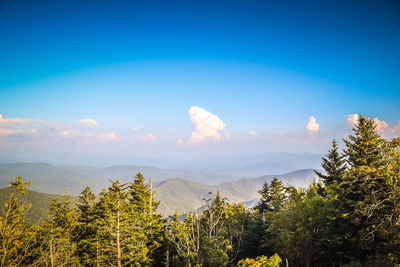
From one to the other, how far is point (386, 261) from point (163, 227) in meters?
20.4

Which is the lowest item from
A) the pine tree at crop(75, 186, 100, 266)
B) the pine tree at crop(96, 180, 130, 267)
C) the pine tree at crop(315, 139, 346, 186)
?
the pine tree at crop(75, 186, 100, 266)

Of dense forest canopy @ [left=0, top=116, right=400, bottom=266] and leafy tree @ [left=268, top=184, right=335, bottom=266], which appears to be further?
leafy tree @ [left=268, top=184, right=335, bottom=266]

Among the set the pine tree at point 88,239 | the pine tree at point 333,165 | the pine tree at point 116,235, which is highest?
the pine tree at point 333,165

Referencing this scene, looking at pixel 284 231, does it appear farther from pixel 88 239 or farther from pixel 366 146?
pixel 88 239


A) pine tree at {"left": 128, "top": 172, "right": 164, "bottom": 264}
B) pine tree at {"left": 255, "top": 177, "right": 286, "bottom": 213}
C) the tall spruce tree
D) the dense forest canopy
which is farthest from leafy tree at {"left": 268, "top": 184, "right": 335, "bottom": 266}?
pine tree at {"left": 255, "top": 177, "right": 286, "bottom": 213}

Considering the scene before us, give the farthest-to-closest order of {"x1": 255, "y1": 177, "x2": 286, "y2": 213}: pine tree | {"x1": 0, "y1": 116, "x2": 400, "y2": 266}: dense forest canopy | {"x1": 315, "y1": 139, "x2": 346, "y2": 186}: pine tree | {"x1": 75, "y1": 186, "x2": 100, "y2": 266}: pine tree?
{"x1": 255, "y1": 177, "x2": 286, "y2": 213}: pine tree
{"x1": 315, "y1": 139, "x2": 346, "y2": 186}: pine tree
{"x1": 75, "y1": 186, "x2": 100, "y2": 266}: pine tree
{"x1": 0, "y1": 116, "x2": 400, "y2": 266}: dense forest canopy

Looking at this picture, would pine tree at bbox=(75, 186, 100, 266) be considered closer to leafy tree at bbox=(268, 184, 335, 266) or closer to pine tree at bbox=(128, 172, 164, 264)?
pine tree at bbox=(128, 172, 164, 264)

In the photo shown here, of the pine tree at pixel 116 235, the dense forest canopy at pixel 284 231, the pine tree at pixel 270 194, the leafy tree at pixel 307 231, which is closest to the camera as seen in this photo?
the dense forest canopy at pixel 284 231

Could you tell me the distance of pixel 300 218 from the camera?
22484mm

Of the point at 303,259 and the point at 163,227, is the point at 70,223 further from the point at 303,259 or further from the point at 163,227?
the point at 303,259

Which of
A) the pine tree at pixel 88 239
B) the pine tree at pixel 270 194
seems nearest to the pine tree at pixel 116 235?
the pine tree at pixel 88 239

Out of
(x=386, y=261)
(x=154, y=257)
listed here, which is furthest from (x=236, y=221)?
(x=386, y=261)

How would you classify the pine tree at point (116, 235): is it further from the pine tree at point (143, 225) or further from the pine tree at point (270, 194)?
the pine tree at point (270, 194)

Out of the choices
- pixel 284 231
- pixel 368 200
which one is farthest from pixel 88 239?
pixel 368 200
